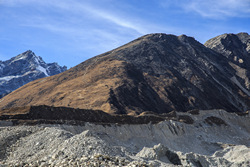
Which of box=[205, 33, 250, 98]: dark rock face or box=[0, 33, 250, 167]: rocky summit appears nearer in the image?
box=[0, 33, 250, 167]: rocky summit

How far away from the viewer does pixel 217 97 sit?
106 m

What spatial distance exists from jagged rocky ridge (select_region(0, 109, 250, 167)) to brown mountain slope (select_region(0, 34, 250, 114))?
74.6 feet

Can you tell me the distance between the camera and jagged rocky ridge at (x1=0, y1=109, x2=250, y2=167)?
48.2 feet

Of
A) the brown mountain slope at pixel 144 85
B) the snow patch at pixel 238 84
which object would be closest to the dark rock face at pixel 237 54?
the snow patch at pixel 238 84

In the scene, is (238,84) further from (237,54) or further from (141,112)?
(141,112)

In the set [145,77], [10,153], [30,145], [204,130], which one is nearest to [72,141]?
[30,145]

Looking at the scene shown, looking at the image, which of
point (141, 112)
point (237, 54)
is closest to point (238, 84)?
point (237, 54)

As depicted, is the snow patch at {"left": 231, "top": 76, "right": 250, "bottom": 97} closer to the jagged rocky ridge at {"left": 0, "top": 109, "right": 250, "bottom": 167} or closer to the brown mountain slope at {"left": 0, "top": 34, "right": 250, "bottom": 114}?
the brown mountain slope at {"left": 0, "top": 34, "right": 250, "bottom": 114}

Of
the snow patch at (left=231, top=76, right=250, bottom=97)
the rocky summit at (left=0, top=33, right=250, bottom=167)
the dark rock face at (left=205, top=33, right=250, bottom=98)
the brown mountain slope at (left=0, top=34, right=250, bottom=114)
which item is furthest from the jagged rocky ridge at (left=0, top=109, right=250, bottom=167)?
the dark rock face at (left=205, top=33, right=250, bottom=98)

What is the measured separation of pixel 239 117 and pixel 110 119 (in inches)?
1651

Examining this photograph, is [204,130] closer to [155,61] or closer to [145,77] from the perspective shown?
[145,77]

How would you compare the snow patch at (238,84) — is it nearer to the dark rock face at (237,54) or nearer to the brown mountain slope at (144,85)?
the dark rock face at (237,54)

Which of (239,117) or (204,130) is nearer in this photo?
(204,130)

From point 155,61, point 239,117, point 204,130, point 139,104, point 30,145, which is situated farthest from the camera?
Answer: point 155,61
